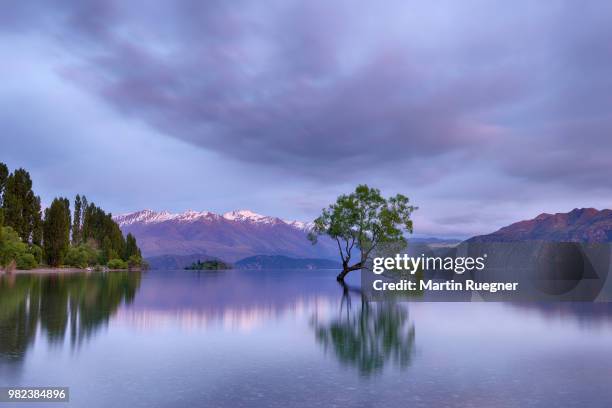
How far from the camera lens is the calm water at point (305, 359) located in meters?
15.5

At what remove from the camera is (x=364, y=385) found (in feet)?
55.2

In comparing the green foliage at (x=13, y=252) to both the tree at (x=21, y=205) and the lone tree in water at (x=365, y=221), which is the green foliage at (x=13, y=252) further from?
the lone tree in water at (x=365, y=221)

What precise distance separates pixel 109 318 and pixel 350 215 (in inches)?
2876

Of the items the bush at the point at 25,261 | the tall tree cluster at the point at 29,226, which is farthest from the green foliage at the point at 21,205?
the bush at the point at 25,261

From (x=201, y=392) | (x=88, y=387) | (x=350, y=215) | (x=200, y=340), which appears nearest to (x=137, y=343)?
(x=200, y=340)

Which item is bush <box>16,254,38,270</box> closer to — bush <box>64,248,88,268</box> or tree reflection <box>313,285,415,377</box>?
bush <box>64,248,88,268</box>

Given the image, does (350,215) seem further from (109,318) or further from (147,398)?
(147,398)

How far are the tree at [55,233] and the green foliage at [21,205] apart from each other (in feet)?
11.5

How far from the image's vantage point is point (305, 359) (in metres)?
21.6

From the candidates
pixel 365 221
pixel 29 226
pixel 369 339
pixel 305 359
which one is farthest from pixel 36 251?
pixel 305 359

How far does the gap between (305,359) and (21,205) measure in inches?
5805

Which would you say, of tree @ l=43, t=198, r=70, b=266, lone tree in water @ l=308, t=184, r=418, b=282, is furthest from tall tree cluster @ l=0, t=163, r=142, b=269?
lone tree in water @ l=308, t=184, r=418, b=282

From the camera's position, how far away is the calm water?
50.9ft

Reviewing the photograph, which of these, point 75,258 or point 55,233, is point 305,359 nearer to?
point 55,233
